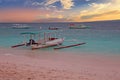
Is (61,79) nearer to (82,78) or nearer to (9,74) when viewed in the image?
(82,78)

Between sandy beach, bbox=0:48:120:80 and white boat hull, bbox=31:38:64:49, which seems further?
white boat hull, bbox=31:38:64:49

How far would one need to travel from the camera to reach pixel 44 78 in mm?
7113

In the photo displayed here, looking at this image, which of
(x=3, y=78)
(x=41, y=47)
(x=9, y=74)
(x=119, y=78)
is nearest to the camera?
(x=3, y=78)

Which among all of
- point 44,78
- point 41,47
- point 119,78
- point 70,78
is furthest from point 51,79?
point 41,47

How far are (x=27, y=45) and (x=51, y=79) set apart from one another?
52.0 ft

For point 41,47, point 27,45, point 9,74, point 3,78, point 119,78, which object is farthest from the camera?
point 27,45

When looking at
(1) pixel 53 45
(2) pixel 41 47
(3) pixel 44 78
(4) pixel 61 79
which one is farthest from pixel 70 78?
(1) pixel 53 45

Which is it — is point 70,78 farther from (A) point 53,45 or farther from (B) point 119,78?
(A) point 53,45

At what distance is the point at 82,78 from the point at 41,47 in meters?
13.5

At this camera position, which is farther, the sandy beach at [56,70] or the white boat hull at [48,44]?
the white boat hull at [48,44]

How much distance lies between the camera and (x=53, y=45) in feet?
74.6

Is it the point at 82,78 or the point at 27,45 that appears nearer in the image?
the point at 82,78

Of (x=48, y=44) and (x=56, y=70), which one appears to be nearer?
(x=56, y=70)

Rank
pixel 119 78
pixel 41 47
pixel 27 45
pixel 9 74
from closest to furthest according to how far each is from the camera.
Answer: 1. pixel 9 74
2. pixel 119 78
3. pixel 41 47
4. pixel 27 45
